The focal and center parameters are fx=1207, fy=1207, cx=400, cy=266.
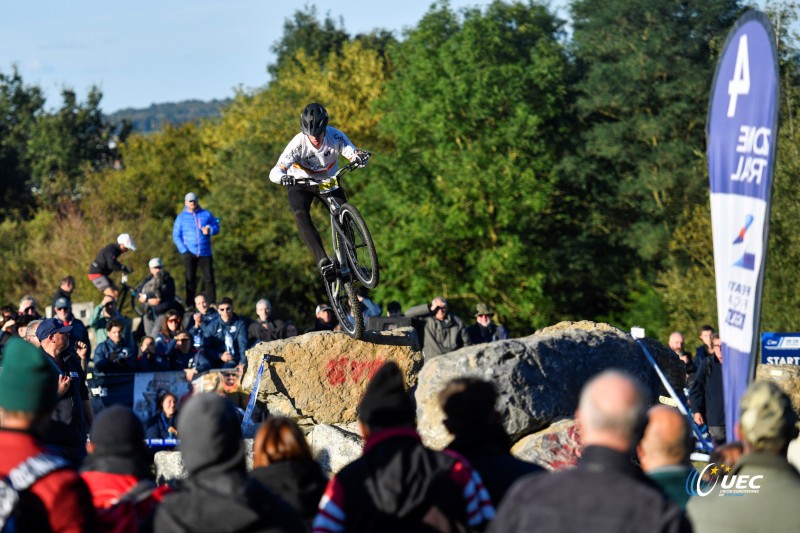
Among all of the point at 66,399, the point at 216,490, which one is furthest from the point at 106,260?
the point at 216,490

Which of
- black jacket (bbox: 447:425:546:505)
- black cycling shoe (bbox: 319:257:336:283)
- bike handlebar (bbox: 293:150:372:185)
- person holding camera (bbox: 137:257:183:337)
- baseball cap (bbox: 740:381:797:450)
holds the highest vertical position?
bike handlebar (bbox: 293:150:372:185)

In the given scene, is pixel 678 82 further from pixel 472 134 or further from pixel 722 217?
pixel 722 217

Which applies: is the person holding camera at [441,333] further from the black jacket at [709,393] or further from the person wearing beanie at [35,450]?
the person wearing beanie at [35,450]

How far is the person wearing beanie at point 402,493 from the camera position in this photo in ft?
14.9

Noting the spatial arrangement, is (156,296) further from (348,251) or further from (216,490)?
(216,490)

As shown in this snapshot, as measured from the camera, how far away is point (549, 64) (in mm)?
39469

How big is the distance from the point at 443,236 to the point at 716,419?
25777 millimetres

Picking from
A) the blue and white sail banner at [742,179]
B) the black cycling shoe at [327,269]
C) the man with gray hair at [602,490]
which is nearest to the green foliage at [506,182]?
the black cycling shoe at [327,269]

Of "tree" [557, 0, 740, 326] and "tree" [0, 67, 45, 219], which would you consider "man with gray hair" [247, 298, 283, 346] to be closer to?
"tree" [557, 0, 740, 326]

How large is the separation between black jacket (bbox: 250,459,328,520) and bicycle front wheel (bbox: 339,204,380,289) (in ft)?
18.7

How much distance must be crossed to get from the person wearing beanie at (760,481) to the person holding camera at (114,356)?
9.70m

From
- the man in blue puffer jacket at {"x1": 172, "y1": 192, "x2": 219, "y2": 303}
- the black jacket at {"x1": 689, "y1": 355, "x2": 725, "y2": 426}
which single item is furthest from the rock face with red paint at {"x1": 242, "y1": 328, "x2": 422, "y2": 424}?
the man in blue puffer jacket at {"x1": 172, "y1": 192, "x2": 219, "y2": 303}

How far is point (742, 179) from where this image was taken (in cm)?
711

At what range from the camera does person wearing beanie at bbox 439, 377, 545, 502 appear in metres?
4.83
